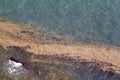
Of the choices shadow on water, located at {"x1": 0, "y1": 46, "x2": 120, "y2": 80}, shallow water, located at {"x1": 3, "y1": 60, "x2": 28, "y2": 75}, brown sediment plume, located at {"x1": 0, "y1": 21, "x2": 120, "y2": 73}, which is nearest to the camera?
shallow water, located at {"x1": 3, "y1": 60, "x2": 28, "y2": 75}

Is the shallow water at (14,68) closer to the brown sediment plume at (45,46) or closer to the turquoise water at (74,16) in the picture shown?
the brown sediment plume at (45,46)

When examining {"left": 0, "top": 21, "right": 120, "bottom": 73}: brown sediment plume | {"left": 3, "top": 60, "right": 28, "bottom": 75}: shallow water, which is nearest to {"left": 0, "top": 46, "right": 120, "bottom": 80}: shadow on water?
{"left": 3, "top": 60, "right": 28, "bottom": 75}: shallow water

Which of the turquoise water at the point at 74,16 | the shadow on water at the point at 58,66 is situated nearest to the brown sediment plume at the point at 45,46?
the shadow on water at the point at 58,66

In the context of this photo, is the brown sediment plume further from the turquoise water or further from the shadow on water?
the turquoise water

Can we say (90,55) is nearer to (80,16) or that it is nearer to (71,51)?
(71,51)

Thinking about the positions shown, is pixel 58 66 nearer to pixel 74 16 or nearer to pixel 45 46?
pixel 45 46

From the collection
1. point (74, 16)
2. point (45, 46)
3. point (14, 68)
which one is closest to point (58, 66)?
point (14, 68)
